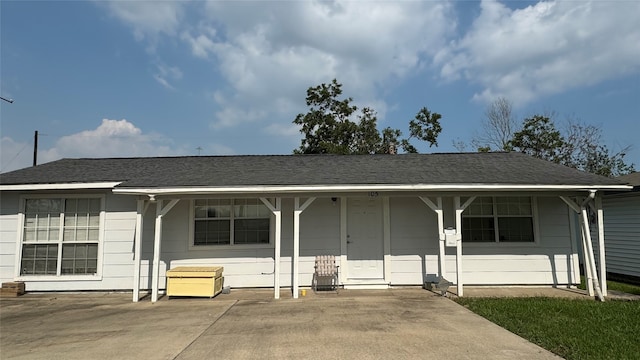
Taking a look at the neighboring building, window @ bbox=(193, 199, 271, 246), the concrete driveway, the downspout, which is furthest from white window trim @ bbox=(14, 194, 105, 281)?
the neighboring building

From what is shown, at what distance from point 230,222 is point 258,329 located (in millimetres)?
3873

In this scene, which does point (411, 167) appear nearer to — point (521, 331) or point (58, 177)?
point (521, 331)

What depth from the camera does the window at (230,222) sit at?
29.9 ft

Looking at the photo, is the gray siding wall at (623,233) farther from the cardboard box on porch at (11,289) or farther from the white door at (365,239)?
the cardboard box on porch at (11,289)

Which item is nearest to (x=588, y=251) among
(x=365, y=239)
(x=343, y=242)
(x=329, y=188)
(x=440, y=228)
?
(x=440, y=228)

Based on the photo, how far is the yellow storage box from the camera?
8.15 m

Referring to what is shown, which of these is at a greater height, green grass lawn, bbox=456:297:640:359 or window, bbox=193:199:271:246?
window, bbox=193:199:271:246

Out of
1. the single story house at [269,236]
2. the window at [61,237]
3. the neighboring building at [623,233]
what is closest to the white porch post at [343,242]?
the single story house at [269,236]

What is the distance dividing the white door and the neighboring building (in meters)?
6.89

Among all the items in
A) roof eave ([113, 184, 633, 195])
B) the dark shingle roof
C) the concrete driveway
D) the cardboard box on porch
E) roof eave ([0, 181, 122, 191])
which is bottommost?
the concrete driveway

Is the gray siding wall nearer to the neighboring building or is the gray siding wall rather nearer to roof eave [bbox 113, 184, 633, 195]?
the neighboring building

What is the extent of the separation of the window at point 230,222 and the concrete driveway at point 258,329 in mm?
1454

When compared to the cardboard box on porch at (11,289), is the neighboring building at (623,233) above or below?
above

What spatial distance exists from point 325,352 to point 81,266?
7.22 m
